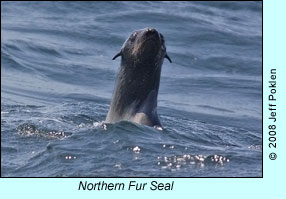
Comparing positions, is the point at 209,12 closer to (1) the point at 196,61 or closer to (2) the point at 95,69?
(1) the point at 196,61

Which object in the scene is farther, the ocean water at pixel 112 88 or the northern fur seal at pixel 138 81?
the northern fur seal at pixel 138 81

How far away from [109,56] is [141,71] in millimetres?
9942

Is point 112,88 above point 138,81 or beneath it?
beneath

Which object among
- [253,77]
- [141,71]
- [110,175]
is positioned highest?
[141,71]

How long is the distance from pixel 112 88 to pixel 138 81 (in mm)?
7007

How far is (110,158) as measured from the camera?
928 centimetres

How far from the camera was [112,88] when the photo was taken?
17688 mm

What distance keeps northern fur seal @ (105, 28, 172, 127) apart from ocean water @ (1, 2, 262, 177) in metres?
0.27

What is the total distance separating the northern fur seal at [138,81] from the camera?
1046 cm

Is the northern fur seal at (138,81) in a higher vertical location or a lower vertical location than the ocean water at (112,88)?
higher

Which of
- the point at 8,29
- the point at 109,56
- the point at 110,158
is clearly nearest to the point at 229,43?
the point at 109,56

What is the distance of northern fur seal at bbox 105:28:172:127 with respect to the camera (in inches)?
412

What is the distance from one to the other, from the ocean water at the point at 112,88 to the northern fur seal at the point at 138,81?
27 cm

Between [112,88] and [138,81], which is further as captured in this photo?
[112,88]
